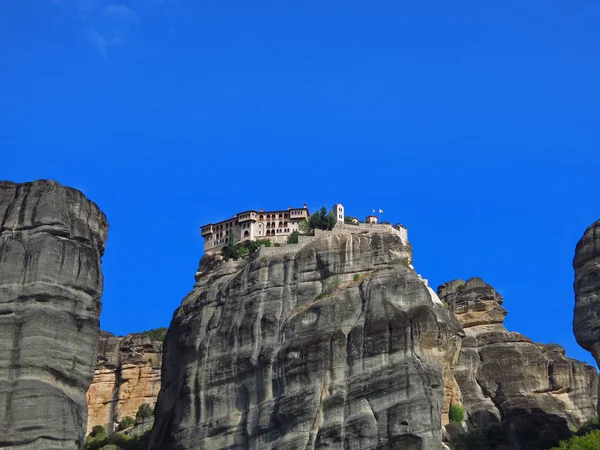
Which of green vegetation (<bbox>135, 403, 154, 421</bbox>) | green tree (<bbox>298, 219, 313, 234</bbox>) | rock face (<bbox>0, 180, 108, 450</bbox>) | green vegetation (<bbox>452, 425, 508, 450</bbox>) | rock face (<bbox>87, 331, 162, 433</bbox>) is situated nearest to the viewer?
rock face (<bbox>0, 180, 108, 450</bbox>)

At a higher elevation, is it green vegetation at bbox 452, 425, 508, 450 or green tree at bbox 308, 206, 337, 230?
green tree at bbox 308, 206, 337, 230

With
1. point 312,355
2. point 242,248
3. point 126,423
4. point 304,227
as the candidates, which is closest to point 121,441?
point 126,423

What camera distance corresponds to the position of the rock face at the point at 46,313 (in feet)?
213

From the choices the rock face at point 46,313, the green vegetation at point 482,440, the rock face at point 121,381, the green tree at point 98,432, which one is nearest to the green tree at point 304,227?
the rock face at point 121,381

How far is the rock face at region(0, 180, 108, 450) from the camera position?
6506 centimetres

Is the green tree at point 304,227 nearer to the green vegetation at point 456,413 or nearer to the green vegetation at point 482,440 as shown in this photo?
the green vegetation at point 456,413

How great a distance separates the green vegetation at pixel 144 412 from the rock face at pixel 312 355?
11.4m

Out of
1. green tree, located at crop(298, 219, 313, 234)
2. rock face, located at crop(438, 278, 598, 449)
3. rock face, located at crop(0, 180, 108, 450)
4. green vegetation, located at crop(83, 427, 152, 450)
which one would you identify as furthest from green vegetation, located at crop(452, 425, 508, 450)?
rock face, located at crop(0, 180, 108, 450)

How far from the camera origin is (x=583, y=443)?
317 ft

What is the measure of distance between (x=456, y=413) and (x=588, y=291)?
21.7 meters

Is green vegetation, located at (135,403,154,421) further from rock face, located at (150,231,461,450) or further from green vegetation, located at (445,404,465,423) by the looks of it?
green vegetation, located at (445,404,465,423)

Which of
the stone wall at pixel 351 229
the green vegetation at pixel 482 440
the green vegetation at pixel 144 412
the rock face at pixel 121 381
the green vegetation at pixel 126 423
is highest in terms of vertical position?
the stone wall at pixel 351 229

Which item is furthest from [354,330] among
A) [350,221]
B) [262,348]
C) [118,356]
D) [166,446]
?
[350,221]

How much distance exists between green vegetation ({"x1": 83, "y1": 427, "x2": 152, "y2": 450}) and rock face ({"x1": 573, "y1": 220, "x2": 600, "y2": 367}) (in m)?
38.6
